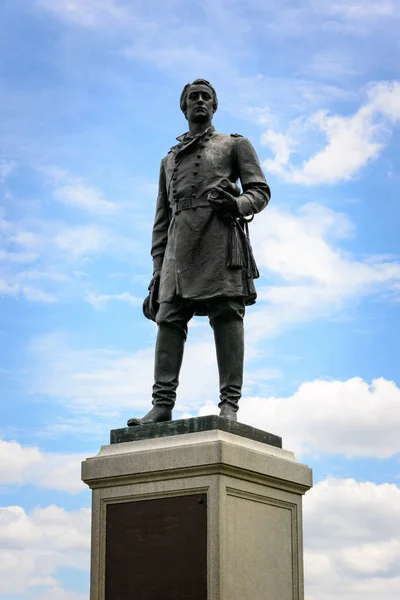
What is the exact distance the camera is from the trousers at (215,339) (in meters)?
11.0

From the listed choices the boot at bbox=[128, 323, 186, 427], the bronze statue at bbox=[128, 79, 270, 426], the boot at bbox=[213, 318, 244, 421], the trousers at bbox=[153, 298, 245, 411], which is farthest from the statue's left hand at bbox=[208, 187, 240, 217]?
the boot at bbox=[128, 323, 186, 427]

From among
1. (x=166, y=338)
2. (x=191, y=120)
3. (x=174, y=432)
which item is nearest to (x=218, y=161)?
(x=191, y=120)

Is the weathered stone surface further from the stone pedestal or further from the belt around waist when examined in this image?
the belt around waist

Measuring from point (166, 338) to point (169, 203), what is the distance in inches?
61.0

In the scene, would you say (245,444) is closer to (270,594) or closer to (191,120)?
(270,594)

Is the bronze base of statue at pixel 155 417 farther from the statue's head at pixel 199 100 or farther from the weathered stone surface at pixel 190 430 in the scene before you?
the statue's head at pixel 199 100

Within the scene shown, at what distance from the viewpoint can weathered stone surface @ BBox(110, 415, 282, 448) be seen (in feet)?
33.9

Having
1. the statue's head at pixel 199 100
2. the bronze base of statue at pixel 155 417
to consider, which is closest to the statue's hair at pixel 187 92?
the statue's head at pixel 199 100

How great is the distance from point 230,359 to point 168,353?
0.66 m

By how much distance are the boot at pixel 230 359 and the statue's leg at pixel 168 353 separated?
1.30 feet

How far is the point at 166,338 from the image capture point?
1123 centimetres

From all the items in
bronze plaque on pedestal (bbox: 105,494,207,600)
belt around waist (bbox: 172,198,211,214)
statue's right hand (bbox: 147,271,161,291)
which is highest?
belt around waist (bbox: 172,198,211,214)

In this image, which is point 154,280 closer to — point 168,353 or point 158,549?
point 168,353

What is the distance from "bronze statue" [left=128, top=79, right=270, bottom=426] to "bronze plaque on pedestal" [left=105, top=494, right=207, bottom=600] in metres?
1.00
